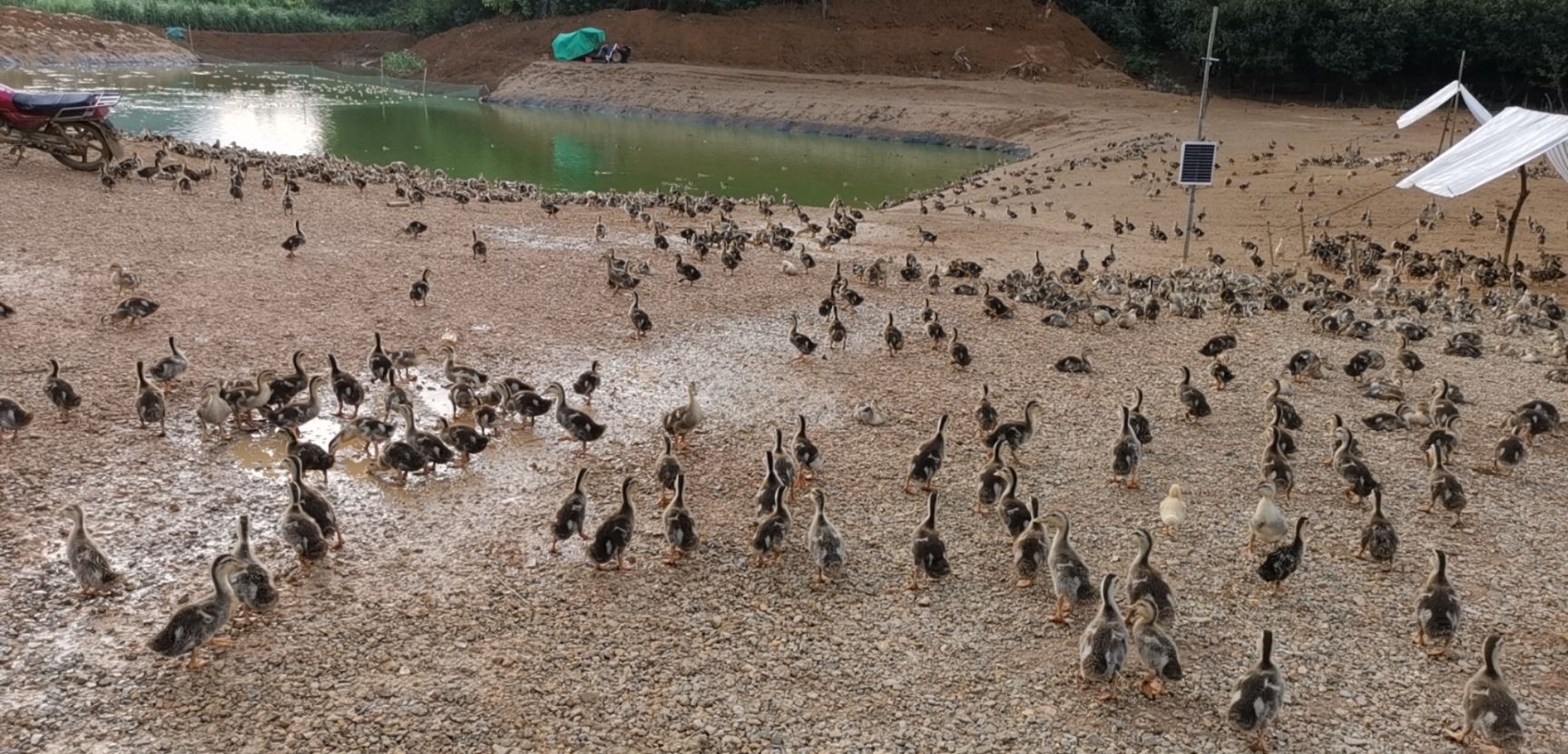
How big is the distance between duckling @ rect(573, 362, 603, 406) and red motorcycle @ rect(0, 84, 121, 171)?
53.7 ft

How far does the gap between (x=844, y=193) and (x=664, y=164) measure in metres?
8.69

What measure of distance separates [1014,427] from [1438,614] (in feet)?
14.0

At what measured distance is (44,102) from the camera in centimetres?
2169

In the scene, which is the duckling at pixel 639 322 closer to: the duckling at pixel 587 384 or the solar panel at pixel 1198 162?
the duckling at pixel 587 384

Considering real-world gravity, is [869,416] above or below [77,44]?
below

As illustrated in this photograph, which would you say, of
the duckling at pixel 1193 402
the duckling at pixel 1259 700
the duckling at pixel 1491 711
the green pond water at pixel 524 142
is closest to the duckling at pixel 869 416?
the duckling at pixel 1193 402

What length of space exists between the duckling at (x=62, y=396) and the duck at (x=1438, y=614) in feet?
41.1

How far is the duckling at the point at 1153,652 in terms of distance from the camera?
6.92 meters

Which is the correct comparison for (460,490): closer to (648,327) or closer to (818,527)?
(818,527)

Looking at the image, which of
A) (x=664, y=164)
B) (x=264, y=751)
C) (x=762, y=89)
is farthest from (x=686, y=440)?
(x=762, y=89)

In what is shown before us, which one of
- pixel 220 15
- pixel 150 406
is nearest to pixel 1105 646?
pixel 150 406

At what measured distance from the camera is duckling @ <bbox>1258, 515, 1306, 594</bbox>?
27.2 feet

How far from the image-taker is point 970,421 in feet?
40.0

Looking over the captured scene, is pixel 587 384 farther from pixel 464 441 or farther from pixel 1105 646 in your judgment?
pixel 1105 646
